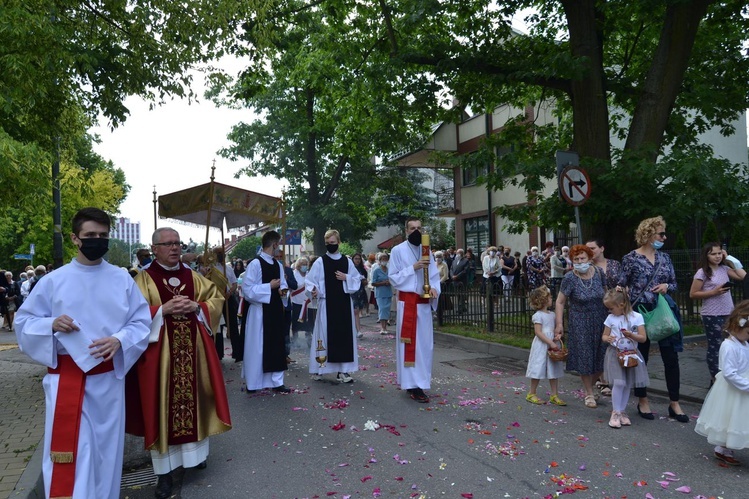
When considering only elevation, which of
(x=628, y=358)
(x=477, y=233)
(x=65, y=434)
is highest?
(x=477, y=233)

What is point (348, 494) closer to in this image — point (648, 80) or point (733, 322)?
point (733, 322)

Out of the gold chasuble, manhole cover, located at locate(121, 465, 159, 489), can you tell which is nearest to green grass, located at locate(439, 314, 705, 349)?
the gold chasuble

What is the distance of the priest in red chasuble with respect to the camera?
14.9 feet

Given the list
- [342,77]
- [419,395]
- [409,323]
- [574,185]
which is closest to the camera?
[419,395]

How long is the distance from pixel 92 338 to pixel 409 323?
14.1 ft

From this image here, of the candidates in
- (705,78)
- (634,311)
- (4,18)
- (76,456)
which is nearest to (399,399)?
(634,311)

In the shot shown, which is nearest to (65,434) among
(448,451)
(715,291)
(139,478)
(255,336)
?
(139,478)

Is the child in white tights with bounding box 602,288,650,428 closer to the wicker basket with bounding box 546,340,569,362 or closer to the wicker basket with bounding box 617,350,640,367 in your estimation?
the wicker basket with bounding box 617,350,640,367

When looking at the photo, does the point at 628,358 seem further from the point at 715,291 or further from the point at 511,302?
the point at 511,302

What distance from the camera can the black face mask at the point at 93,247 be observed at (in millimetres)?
3723

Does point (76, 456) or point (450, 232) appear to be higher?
point (450, 232)

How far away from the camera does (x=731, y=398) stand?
4.67 m

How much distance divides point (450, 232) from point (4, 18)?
1363 inches

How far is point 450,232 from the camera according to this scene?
4009 cm
